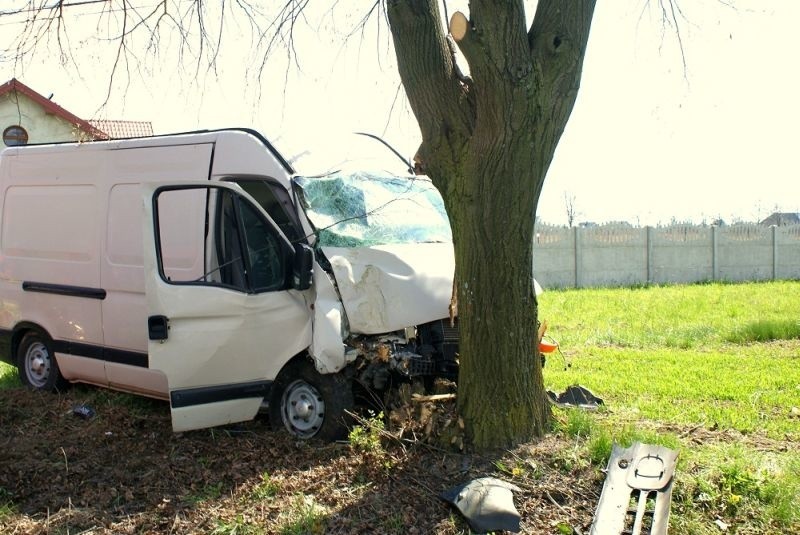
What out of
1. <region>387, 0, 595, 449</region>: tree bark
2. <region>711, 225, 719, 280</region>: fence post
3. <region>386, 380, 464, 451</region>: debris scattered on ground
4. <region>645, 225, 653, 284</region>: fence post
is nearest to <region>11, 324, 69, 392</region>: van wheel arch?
<region>386, 380, 464, 451</region>: debris scattered on ground

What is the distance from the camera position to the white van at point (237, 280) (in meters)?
6.07

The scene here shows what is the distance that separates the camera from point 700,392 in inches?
316

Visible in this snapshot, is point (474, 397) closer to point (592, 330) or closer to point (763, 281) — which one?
point (592, 330)

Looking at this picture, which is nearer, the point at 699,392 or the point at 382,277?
the point at 382,277

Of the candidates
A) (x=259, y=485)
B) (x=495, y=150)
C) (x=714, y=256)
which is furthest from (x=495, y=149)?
(x=714, y=256)

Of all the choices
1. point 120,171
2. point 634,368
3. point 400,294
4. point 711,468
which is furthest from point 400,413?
point 634,368

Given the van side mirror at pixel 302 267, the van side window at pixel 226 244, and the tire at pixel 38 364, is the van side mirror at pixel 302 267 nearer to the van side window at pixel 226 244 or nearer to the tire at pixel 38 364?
the van side window at pixel 226 244

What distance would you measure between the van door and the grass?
2258mm

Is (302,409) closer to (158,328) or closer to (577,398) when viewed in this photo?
(158,328)

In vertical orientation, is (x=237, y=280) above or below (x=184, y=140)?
below

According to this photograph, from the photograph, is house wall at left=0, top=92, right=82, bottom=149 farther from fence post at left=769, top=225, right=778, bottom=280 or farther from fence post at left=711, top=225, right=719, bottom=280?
fence post at left=769, top=225, right=778, bottom=280

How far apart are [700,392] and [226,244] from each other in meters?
4.82

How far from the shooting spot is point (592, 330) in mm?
12523

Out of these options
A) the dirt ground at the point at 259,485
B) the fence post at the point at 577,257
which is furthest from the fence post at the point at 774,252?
the dirt ground at the point at 259,485
